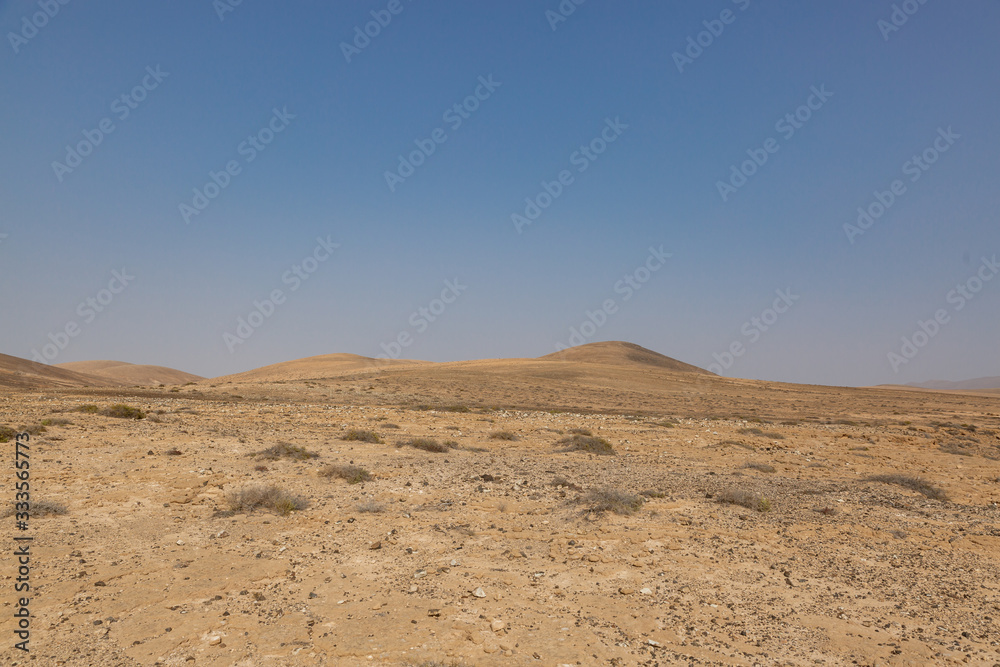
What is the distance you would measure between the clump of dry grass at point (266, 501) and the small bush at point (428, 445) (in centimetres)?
552

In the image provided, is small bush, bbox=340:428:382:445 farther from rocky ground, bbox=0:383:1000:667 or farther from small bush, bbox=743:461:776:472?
small bush, bbox=743:461:776:472

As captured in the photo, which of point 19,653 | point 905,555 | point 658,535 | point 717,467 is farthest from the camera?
point 717,467

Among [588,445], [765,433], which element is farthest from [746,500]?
[765,433]

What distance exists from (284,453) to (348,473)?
2742 millimetres

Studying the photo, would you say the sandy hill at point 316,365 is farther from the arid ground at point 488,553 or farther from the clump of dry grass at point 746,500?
the clump of dry grass at point 746,500

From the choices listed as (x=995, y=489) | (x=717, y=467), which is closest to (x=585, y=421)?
(x=717, y=467)

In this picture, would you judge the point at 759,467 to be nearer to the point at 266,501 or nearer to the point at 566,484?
the point at 566,484

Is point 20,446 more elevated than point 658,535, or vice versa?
point 20,446

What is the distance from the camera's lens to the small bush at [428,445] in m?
15.0

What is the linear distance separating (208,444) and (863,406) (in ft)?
151

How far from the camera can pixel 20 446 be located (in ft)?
40.1

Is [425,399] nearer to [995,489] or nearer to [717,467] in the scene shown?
[717,467]

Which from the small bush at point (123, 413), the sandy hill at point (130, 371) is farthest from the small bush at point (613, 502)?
the sandy hill at point (130, 371)

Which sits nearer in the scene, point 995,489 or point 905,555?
point 905,555
